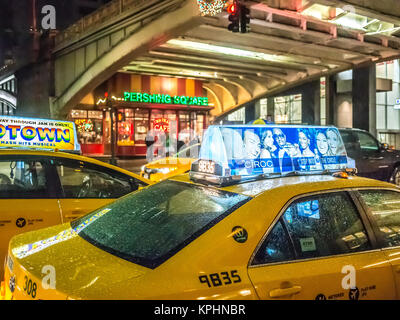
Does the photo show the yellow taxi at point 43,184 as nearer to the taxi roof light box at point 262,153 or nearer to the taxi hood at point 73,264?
the taxi hood at point 73,264

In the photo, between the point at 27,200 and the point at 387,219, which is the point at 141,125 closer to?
the point at 27,200

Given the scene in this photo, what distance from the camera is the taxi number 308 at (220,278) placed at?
2262 millimetres

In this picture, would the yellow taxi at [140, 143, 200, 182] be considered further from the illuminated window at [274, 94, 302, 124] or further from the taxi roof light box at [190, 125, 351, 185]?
the illuminated window at [274, 94, 302, 124]

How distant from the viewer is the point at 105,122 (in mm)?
34219

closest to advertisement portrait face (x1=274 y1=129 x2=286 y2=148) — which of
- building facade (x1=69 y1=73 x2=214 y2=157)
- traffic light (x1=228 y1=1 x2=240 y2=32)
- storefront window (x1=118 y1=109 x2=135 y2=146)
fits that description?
traffic light (x1=228 y1=1 x2=240 y2=32)

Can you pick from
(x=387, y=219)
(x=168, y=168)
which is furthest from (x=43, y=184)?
(x=168, y=168)

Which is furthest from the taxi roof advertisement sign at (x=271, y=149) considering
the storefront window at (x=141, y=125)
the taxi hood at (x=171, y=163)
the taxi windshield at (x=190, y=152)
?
the storefront window at (x=141, y=125)

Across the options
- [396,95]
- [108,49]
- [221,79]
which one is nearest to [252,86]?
[221,79]

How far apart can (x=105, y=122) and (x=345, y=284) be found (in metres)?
32.9

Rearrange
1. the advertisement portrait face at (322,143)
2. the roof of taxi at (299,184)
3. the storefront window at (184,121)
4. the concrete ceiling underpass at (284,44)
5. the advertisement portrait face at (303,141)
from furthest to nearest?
the storefront window at (184,121) → the concrete ceiling underpass at (284,44) → the advertisement portrait face at (322,143) → the advertisement portrait face at (303,141) → the roof of taxi at (299,184)

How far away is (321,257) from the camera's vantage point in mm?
2744

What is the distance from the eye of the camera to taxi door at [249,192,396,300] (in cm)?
247

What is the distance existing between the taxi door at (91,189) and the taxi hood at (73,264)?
1589 mm

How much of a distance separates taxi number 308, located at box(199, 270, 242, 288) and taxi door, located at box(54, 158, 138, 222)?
2709mm
